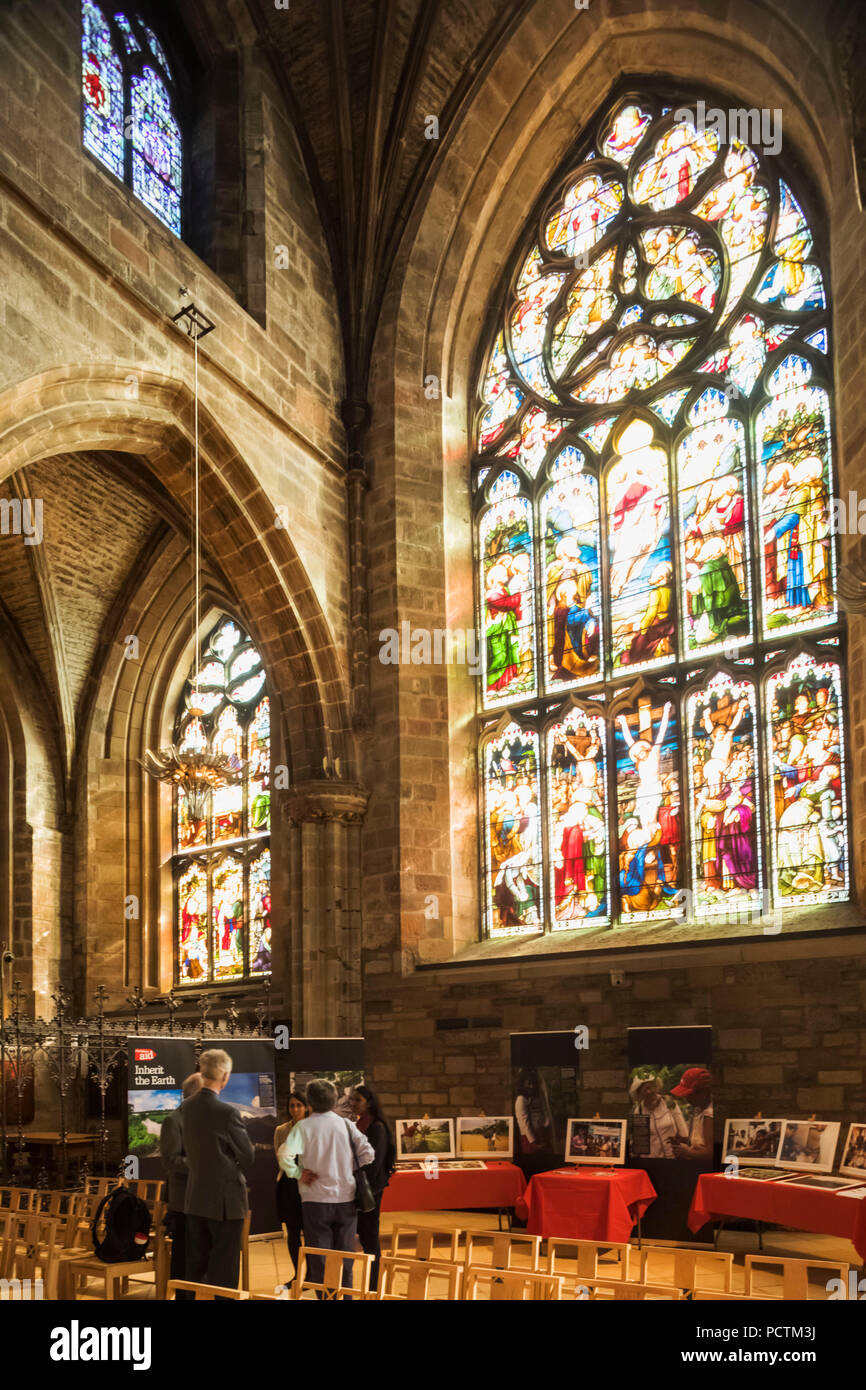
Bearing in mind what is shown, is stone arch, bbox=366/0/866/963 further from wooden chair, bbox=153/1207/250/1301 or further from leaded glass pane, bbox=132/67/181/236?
wooden chair, bbox=153/1207/250/1301

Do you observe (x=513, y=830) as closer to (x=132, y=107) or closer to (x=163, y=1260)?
Result: (x=163, y=1260)

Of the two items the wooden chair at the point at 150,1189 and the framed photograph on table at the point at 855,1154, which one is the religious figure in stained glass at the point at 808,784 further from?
the wooden chair at the point at 150,1189

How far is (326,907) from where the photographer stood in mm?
12695

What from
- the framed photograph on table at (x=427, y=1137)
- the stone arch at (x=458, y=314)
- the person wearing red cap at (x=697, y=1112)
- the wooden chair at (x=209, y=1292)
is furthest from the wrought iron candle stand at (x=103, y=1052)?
the wooden chair at (x=209, y=1292)

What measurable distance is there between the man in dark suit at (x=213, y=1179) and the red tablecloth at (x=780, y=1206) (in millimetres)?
3160

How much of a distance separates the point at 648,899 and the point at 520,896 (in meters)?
1.45

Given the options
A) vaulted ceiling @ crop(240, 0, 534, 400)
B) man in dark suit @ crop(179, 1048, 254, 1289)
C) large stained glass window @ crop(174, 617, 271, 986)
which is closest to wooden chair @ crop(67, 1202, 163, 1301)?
man in dark suit @ crop(179, 1048, 254, 1289)

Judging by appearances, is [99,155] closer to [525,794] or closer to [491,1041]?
[525,794]

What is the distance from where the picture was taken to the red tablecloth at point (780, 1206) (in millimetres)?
7227

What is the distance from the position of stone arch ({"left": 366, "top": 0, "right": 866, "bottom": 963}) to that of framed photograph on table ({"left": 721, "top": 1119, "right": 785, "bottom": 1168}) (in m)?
4.08

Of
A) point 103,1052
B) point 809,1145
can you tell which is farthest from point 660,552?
point 103,1052

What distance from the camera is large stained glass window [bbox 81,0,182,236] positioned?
12.1 metres

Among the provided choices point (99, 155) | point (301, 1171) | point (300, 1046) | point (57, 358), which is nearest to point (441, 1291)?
point (301, 1171)

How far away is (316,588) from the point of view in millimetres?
13016
